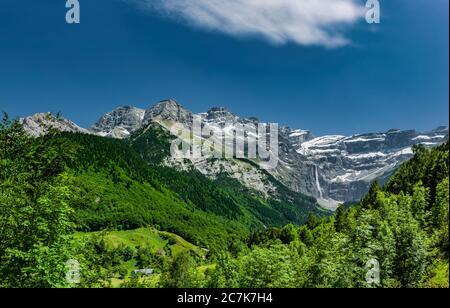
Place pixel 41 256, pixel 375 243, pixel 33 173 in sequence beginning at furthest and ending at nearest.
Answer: pixel 33 173, pixel 375 243, pixel 41 256

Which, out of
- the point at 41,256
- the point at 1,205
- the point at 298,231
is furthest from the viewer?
the point at 298,231

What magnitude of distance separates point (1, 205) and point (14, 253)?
4.08 meters

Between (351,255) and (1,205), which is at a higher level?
(1,205)

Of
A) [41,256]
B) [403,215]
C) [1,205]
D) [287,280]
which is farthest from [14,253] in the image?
[403,215]

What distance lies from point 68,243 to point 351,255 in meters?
18.9

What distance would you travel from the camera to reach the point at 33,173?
37781 mm

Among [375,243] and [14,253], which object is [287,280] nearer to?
[375,243]
